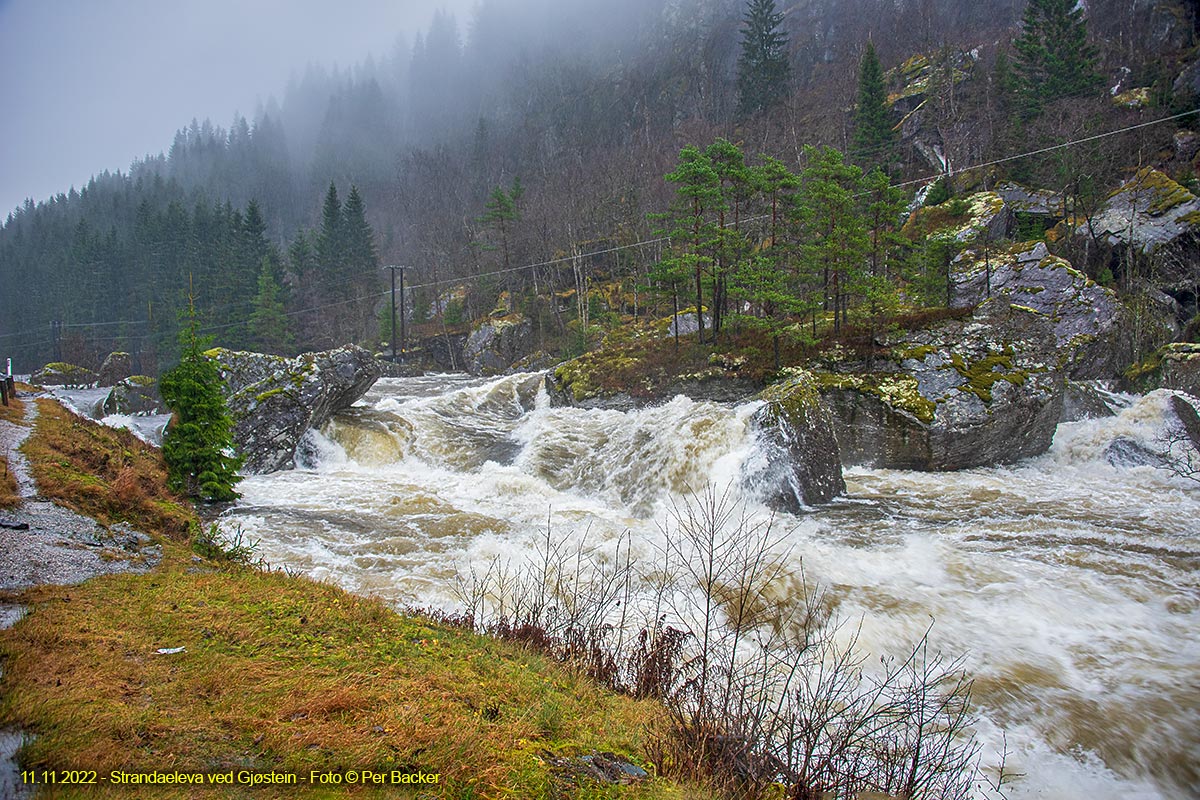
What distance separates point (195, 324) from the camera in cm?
1127

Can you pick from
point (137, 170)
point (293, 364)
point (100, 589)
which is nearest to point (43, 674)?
point (100, 589)

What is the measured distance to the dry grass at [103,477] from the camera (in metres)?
7.18

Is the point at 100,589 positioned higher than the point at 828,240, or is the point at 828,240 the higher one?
the point at 828,240

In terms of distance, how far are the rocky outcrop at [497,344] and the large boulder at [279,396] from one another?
83.5 feet

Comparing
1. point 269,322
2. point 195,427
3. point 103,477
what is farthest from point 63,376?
point 103,477

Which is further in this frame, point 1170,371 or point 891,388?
point 1170,371

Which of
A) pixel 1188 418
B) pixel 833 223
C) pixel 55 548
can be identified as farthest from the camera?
pixel 833 223

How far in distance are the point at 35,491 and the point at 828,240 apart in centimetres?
1770

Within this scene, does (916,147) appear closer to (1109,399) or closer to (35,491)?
(1109,399)

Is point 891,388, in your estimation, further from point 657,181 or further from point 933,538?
point 657,181

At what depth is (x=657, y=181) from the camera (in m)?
49.1

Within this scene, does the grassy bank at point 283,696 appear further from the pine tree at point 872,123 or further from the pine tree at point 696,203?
the pine tree at point 872,123

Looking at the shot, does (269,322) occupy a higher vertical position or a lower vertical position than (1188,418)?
higher

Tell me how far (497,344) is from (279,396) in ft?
93.7
